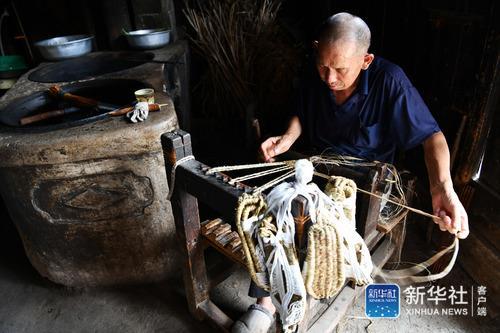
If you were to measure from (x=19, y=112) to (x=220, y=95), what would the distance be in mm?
2883

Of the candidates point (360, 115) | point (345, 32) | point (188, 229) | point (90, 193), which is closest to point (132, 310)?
point (90, 193)

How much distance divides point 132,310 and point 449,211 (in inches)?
94.5

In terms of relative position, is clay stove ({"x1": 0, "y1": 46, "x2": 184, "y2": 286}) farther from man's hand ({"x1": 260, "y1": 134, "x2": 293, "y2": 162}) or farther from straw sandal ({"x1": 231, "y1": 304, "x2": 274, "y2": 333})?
straw sandal ({"x1": 231, "y1": 304, "x2": 274, "y2": 333})

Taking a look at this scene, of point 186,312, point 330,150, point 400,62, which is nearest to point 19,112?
point 186,312

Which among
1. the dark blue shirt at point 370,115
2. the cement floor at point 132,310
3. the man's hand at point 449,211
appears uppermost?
the dark blue shirt at point 370,115

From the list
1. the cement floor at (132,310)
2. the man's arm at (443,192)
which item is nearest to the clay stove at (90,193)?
the cement floor at (132,310)

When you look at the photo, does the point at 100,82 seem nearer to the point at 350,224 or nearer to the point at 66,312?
the point at 66,312

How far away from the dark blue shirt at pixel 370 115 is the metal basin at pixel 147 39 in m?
2.36

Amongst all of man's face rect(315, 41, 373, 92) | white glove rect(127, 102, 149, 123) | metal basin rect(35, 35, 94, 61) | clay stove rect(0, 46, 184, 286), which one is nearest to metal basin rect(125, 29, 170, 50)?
metal basin rect(35, 35, 94, 61)

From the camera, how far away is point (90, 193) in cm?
245

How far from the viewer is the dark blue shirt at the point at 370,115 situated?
2.28m

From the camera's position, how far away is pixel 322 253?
1.31 m

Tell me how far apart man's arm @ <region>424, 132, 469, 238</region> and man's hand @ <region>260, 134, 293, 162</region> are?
0.98 m

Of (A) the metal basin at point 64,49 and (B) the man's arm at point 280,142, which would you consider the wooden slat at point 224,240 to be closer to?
(B) the man's arm at point 280,142
